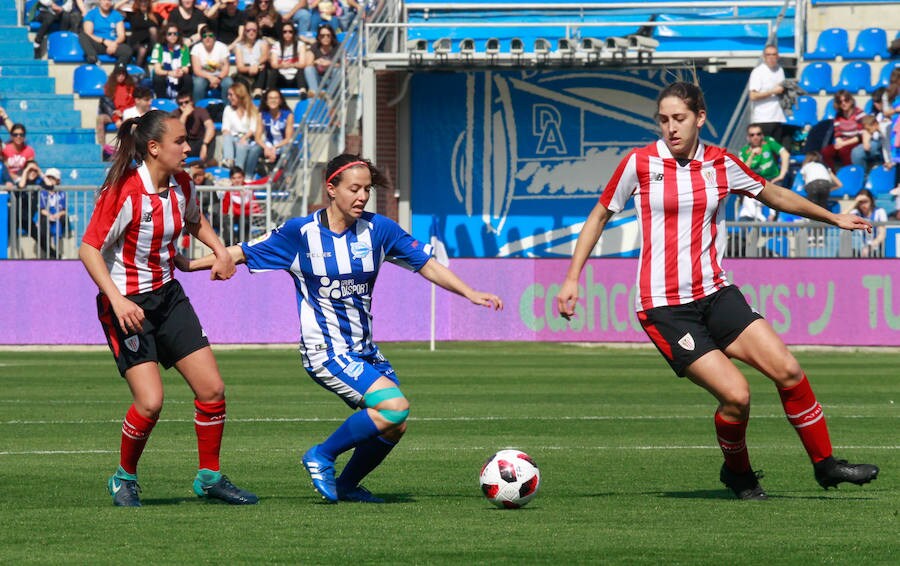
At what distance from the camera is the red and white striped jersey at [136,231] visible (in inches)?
308

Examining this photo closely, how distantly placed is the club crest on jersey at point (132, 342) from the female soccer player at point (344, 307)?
543 millimetres

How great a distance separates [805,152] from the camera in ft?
84.7

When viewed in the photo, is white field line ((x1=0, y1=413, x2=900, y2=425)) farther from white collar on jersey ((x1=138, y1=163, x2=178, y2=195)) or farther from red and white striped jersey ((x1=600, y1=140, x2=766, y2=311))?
white collar on jersey ((x1=138, y1=163, x2=178, y2=195))

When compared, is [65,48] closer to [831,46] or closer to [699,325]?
[831,46]

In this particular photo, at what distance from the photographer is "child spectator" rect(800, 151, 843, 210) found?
23.2 metres

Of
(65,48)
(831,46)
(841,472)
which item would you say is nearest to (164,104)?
(65,48)

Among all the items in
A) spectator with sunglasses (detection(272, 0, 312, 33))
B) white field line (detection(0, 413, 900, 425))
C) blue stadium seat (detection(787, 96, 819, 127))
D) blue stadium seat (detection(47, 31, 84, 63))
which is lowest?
white field line (detection(0, 413, 900, 425))

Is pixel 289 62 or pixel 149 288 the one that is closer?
pixel 149 288

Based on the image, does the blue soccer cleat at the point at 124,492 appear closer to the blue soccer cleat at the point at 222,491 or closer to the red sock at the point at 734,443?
the blue soccer cleat at the point at 222,491

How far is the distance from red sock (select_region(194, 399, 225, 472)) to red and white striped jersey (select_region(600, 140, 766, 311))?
216 centimetres

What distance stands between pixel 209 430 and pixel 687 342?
238 cm

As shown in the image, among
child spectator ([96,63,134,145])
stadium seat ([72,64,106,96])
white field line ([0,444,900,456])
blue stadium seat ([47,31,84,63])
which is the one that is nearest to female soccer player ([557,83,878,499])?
white field line ([0,444,900,456])

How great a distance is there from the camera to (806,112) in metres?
27.1

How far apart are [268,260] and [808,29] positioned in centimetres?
2251
